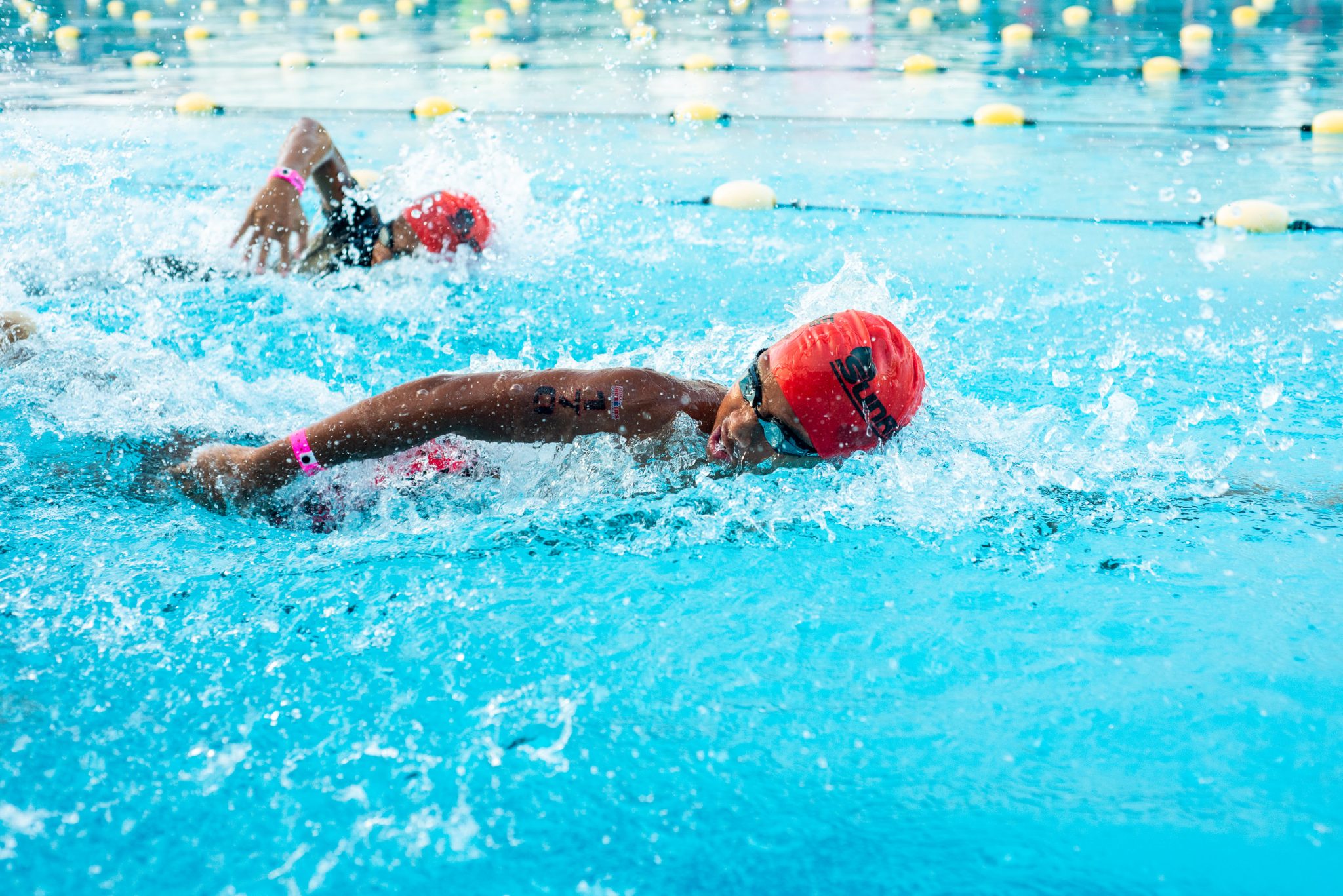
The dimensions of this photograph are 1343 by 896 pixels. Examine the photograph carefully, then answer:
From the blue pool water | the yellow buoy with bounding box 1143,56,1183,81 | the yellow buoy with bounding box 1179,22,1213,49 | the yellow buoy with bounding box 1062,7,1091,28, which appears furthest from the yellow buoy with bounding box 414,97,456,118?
the yellow buoy with bounding box 1062,7,1091,28

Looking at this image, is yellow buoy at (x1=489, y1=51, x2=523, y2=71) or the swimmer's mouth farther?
yellow buoy at (x1=489, y1=51, x2=523, y2=71)

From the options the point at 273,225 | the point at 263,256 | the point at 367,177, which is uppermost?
the point at 367,177

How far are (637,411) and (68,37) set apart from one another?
43.1ft

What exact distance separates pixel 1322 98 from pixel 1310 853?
801cm

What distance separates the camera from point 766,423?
244 centimetres

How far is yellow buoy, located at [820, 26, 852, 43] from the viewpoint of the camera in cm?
1190

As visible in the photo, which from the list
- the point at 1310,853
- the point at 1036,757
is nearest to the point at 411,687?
the point at 1036,757

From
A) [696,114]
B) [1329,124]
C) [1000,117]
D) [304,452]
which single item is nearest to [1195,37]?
[1329,124]

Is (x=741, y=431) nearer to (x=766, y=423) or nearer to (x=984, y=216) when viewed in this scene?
(x=766, y=423)

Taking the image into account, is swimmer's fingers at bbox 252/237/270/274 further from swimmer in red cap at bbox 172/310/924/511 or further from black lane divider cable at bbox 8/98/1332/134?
black lane divider cable at bbox 8/98/1332/134

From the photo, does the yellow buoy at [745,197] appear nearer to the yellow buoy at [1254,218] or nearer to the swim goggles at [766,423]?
the yellow buoy at [1254,218]

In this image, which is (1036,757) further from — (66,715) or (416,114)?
(416,114)

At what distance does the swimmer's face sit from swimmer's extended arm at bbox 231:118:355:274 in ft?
7.08

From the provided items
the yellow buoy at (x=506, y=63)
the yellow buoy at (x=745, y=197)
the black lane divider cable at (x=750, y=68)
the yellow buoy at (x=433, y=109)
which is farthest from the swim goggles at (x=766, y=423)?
the yellow buoy at (x=506, y=63)
